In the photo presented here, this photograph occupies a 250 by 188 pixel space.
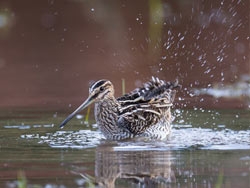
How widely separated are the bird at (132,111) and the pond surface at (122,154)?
145 millimetres

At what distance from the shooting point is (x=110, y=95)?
30.6 ft

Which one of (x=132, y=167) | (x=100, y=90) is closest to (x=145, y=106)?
(x=100, y=90)

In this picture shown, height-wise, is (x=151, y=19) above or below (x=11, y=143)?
above

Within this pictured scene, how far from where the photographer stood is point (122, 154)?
7.95 meters

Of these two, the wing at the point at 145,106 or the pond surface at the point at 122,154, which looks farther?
the wing at the point at 145,106

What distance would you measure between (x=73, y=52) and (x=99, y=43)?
1.41 feet

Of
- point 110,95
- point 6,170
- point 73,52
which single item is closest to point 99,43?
point 73,52

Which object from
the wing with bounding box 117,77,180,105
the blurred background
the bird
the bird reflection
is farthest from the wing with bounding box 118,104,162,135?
the blurred background

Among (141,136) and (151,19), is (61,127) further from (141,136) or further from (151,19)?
(151,19)

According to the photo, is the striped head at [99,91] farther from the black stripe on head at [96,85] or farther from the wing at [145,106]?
the wing at [145,106]

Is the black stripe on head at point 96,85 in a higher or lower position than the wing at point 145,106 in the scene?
higher

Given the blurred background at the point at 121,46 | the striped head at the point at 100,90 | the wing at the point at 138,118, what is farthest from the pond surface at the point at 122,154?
the blurred background at the point at 121,46

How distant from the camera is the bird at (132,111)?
356 inches

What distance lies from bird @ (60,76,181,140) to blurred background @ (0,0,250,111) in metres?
1.13
